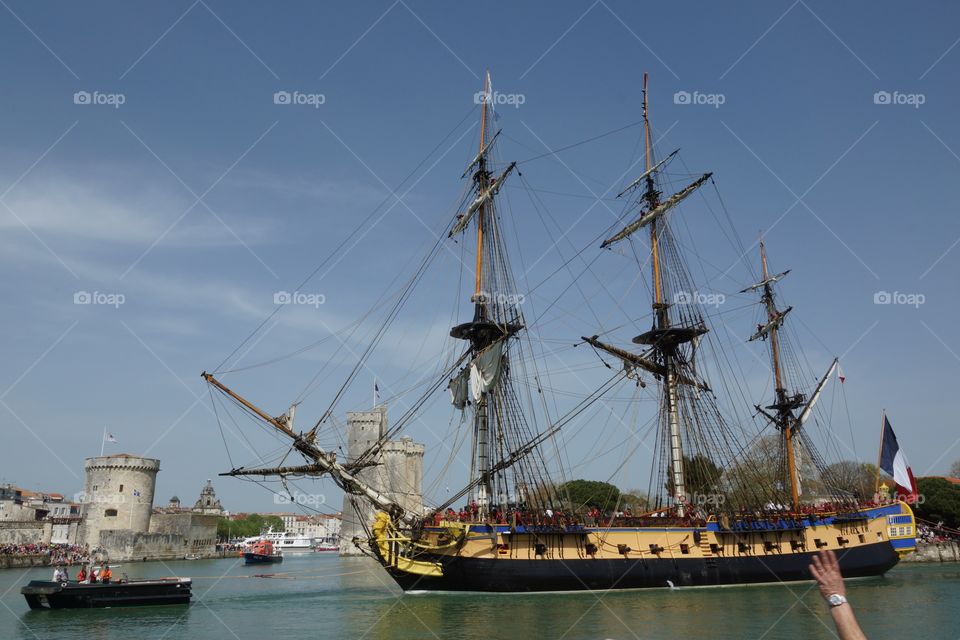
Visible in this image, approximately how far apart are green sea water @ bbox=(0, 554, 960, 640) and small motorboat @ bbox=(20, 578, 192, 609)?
59 centimetres

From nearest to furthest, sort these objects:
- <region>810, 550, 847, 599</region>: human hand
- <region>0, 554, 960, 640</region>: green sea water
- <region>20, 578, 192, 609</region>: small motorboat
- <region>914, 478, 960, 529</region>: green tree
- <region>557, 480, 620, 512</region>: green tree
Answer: <region>810, 550, 847, 599</region>: human hand, <region>0, 554, 960, 640</region>: green sea water, <region>20, 578, 192, 609</region>: small motorboat, <region>914, 478, 960, 529</region>: green tree, <region>557, 480, 620, 512</region>: green tree

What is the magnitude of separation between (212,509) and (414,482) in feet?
174

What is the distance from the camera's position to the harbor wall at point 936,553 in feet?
177

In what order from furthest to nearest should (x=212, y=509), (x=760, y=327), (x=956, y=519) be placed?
(x=212, y=509) < (x=956, y=519) < (x=760, y=327)

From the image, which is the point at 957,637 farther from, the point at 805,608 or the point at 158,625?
the point at 158,625

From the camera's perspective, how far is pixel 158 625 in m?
23.2

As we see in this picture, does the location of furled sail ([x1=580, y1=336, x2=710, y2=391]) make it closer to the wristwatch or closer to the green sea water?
the green sea water

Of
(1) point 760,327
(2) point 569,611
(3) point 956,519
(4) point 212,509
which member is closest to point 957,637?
(2) point 569,611

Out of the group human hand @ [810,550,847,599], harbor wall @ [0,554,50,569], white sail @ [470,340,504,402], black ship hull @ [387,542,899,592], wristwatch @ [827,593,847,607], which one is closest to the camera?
wristwatch @ [827,593,847,607]

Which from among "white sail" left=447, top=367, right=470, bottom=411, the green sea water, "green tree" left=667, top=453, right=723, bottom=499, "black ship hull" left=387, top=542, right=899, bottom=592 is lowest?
the green sea water

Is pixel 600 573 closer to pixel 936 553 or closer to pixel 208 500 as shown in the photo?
pixel 936 553

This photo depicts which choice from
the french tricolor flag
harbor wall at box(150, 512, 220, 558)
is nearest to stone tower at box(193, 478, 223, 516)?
harbor wall at box(150, 512, 220, 558)

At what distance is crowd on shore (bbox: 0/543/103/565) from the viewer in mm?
60594

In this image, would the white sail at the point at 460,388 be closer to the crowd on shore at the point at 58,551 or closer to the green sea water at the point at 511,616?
the green sea water at the point at 511,616
